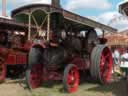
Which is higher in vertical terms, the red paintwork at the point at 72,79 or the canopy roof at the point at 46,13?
the canopy roof at the point at 46,13

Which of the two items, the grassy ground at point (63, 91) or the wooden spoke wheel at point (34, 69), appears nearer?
the grassy ground at point (63, 91)

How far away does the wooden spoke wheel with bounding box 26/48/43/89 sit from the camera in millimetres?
11227

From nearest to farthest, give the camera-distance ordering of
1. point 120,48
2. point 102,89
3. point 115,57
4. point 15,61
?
point 102,89
point 15,61
point 115,57
point 120,48

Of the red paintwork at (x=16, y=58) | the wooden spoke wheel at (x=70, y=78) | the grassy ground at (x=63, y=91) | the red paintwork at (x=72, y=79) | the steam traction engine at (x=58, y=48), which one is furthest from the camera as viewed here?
the red paintwork at (x=16, y=58)

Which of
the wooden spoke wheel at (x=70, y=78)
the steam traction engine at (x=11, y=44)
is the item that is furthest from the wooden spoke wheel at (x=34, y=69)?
the steam traction engine at (x=11, y=44)

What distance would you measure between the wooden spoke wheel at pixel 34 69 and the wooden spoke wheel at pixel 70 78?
1.14 m

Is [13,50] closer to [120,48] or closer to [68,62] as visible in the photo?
[68,62]

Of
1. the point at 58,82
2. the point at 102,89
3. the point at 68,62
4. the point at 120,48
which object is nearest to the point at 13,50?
the point at 58,82

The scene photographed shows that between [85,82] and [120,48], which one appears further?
[120,48]

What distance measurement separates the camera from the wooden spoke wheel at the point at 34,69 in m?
11.2

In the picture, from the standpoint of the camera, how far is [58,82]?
12750mm

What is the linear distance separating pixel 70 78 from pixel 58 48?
98 centimetres

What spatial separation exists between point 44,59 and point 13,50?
354cm

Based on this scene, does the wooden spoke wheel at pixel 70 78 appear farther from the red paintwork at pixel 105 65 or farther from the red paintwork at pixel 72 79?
the red paintwork at pixel 105 65
